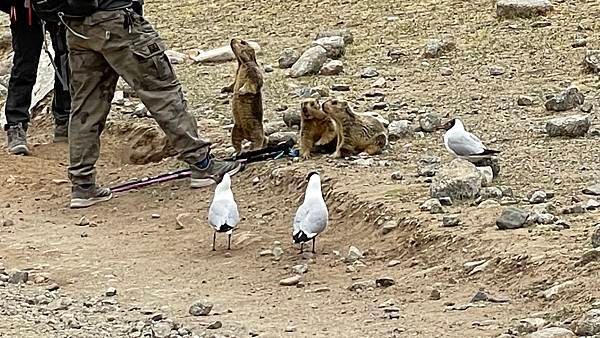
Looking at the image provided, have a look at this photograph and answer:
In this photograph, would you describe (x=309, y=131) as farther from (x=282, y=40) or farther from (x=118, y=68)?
(x=282, y=40)

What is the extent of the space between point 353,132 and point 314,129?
276 mm

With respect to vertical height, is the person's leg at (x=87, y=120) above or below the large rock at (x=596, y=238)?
below

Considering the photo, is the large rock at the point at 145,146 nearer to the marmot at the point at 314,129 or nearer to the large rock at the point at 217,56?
the marmot at the point at 314,129

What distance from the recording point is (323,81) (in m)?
11.2

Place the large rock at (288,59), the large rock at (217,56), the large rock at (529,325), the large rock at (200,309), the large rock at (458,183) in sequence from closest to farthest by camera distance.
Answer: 1. the large rock at (529,325)
2. the large rock at (200,309)
3. the large rock at (458,183)
4. the large rock at (288,59)
5. the large rock at (217,56)

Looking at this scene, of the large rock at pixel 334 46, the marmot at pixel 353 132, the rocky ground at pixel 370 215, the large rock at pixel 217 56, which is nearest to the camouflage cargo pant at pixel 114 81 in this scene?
the rocky ground at pixel 370 215

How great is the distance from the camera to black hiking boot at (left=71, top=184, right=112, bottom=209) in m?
8.84

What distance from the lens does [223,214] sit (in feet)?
24.2

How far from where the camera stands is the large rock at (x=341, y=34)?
488 inches

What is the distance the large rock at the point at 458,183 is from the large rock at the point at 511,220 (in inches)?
23.0

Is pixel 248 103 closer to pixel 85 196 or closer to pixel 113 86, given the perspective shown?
pixel 113 86

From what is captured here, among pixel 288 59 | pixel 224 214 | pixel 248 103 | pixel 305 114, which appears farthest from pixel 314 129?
pixel 288 59

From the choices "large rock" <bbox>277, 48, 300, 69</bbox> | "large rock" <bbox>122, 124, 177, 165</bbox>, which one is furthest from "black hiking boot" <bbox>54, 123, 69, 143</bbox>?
"large rock" <bbox>277, 48, 300, 69</bbox>

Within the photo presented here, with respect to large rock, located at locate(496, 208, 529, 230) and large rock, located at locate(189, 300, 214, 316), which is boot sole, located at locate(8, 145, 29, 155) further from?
large rock, located at locate(496, 208, 529, 230)
